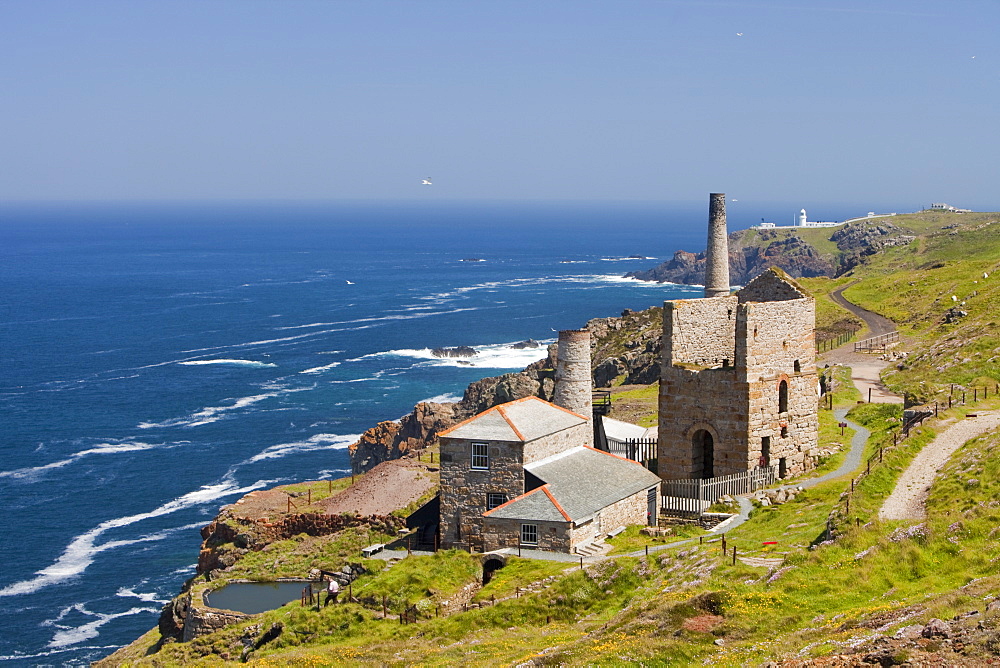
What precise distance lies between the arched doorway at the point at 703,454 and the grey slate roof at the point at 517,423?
422cm

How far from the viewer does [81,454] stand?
3228 inches

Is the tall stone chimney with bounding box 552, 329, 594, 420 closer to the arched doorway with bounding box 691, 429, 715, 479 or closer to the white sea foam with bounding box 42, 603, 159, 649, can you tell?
the arched doorway with bounding box 691, 429, 715, 479

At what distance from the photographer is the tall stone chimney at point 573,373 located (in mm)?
41844

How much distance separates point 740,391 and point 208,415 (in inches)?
2681

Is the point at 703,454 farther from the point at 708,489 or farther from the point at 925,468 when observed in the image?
the point at 925,468

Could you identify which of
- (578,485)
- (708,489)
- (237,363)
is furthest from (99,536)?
(237,363)

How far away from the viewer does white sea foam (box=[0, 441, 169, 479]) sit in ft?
253

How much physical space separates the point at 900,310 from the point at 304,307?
113854mm

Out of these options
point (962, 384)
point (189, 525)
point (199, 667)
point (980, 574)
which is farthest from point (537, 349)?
point (980, 574)

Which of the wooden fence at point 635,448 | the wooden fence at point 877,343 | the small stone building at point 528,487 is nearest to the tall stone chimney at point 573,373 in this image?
the wooden fence at point 635,448

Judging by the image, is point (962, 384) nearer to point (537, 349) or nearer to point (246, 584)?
point (246, 584)

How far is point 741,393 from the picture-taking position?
37.2 meters

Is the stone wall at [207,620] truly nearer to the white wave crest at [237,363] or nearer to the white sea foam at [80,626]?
the white sea foam at [80,626]

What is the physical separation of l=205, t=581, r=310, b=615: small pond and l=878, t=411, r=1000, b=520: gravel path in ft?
68.7
